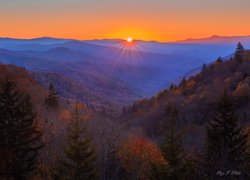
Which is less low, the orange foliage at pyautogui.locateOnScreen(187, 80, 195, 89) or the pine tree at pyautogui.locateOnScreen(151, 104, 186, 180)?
the orange foliage at pyautogui.locateOnScreen(187, 80, 195, 89)

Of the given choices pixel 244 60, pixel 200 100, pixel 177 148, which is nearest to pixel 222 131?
pixel 177 148

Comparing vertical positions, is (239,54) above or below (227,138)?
above

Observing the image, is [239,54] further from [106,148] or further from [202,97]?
[106,148]

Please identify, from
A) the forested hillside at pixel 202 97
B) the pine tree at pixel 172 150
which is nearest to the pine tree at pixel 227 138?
the pine tree at pixel 172 150

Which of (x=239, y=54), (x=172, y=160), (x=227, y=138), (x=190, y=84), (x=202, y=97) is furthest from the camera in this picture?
(x=190, y=84)

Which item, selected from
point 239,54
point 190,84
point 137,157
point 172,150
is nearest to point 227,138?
point 172,150

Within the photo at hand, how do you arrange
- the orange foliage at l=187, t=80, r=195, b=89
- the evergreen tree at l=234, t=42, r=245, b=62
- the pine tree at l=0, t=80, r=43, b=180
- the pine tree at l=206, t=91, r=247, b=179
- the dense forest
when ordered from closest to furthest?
1. the dense forest
2. the pine tree at l=0, t=80, r=43, b=180
3. the pine tree at l=206, t=91, r=247, b=179
4. the evergreen tree at l=234, t=42, r=245, b=62
5. the orange foliage at l=187, t=80, r=195, b=89

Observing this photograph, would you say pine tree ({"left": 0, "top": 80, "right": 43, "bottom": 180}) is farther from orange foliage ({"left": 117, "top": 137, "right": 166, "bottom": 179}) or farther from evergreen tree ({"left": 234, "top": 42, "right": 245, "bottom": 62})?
evergreen tree ({"left": 234, "top": 42, "right": 245, "bottom": 62})

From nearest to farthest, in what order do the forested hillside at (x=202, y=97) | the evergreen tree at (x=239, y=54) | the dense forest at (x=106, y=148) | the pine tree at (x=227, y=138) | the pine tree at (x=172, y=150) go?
the pine tree at (x=172, y=150), the dense forest at (x=106, y=148), the pine tree at (x=227, y=138), the forested hillside at (x=202, y=97), the evergreen tree at (x=239, y=54)

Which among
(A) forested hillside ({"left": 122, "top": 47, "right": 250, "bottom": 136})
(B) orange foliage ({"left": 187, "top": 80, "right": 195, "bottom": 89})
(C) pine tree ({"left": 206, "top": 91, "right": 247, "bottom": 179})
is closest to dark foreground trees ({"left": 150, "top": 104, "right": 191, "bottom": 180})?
(C) pine tree ({"left": 206, "top": 91, "right": 247, "bottom": 179})

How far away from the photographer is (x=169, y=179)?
840 inches

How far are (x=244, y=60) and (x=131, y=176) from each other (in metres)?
94.6

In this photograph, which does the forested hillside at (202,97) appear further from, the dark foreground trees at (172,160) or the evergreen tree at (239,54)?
the dark foreground trees at (172,160)

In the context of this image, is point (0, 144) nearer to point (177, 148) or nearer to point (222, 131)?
point (177, 148)
